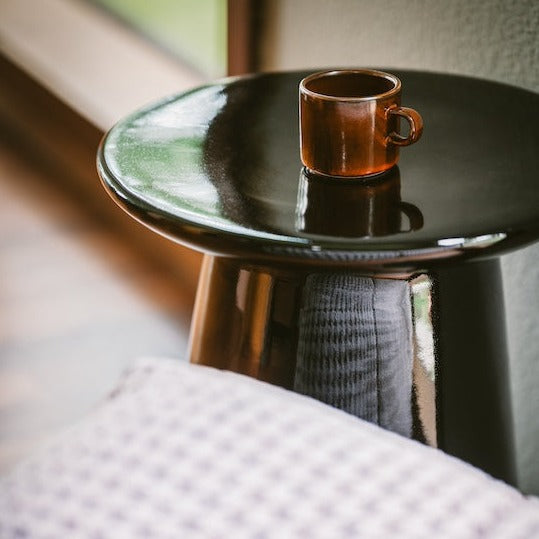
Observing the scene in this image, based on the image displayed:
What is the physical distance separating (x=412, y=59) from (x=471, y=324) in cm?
49

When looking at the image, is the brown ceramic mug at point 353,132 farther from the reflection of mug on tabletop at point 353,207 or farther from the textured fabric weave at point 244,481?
the textured fabric weave at point 244,481

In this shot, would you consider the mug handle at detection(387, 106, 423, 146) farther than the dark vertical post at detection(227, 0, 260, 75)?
No

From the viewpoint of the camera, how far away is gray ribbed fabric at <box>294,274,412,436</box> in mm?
672

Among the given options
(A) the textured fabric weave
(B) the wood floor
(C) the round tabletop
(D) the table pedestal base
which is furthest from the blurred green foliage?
(A) the textured fabric weave

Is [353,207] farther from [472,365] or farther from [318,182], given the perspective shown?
[472,365]

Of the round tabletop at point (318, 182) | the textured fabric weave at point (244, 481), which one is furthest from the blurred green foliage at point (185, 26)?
the textured fabric weave at point (244, 481)

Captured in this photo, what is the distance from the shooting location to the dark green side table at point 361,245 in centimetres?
56

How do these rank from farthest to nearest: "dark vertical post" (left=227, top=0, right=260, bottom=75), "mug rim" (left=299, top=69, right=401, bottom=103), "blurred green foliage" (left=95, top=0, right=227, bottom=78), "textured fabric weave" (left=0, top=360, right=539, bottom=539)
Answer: "blurred green foliage" (left=95, top=0, right=227, bottom=78)
"dark vertical post" (left=227, top=0, right=260, bottom=75)
"mug rim" (left=299, top=69, right=401, bottom=103)
"textured fabric weave" (left=0, top=360, right=539, bottom=539)

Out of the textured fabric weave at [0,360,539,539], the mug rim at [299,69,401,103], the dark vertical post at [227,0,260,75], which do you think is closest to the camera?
the textured fabric weave at [0,360,539,539]

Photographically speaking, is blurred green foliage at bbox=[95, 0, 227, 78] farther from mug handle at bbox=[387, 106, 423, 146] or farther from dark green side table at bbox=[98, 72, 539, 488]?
mug handle at bbox=[387, 106, 423, 146]

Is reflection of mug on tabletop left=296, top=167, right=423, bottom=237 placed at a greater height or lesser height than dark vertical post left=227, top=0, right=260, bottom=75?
greater

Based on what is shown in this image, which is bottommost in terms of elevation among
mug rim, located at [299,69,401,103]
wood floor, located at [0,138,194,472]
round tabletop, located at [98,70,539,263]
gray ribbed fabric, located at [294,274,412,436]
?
wood floor, located at [0,138,194,472]

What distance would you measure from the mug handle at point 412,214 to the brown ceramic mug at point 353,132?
0.05 meters

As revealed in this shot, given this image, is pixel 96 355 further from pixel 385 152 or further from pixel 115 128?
pixel 385 152
